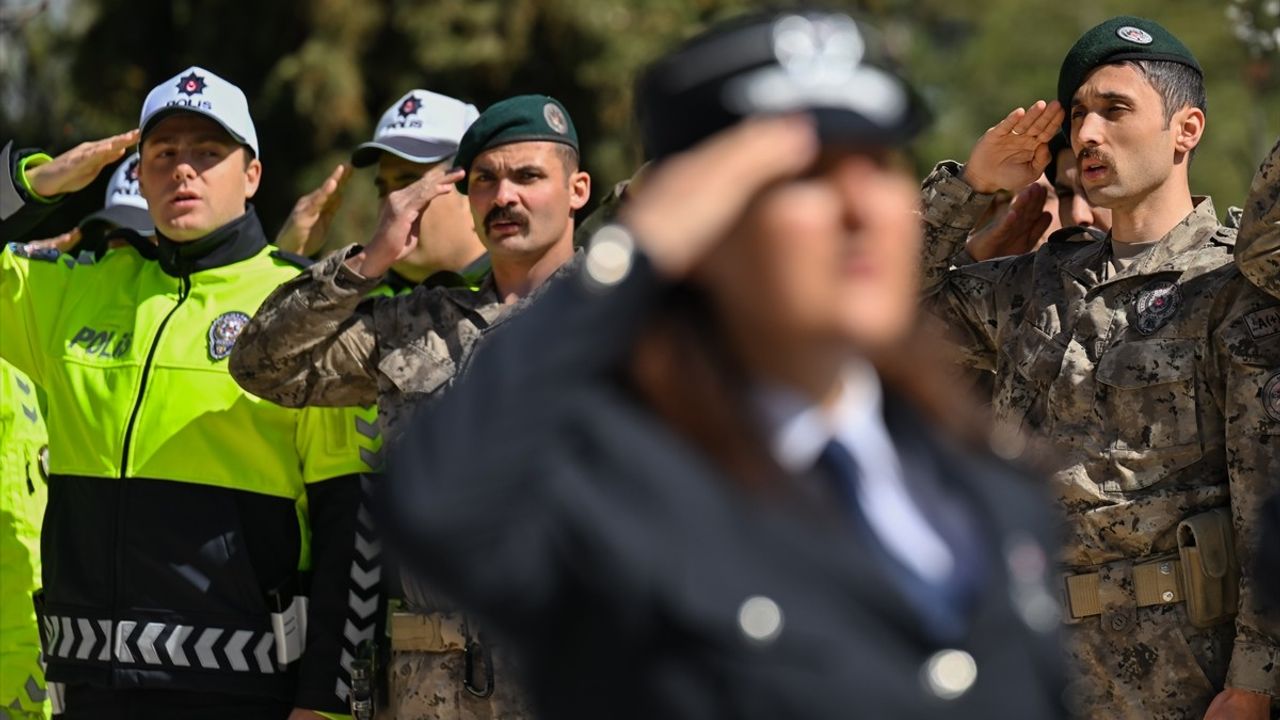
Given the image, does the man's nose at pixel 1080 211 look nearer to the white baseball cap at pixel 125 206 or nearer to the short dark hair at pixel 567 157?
the short dark hair at pixel 567 157

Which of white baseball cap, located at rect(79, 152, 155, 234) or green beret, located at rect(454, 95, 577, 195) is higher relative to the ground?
white baseball cap, located at rect(79, 152, 155, 234)

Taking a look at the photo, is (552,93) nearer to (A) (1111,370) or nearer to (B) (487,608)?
(A) (1111,370)

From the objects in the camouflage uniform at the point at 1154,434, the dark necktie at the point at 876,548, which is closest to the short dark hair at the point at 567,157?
the camouflage uniform at the point at 1154,434

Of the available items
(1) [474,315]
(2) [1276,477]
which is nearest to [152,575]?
(1) [474,315]

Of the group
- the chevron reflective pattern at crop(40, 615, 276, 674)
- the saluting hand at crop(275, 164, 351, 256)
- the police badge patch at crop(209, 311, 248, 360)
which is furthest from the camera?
the saluting hand at crop(275, 164, 351, 256)

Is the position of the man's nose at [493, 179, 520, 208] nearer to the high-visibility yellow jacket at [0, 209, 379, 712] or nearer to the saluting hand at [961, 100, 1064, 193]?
the high-visibility yellow jacket at [0, 209, 379, 712]

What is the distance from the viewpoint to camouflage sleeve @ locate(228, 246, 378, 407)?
4.96 metres

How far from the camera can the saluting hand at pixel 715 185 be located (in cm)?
199

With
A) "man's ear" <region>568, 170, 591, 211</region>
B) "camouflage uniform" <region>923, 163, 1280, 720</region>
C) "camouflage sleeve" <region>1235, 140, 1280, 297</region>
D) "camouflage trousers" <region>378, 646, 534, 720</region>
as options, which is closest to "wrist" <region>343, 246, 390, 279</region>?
"man's ear" <region>568, 170, 591, 211</region>

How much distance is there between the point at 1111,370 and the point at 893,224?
2626 mm

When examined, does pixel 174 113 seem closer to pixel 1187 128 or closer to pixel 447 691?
pixel 447 691

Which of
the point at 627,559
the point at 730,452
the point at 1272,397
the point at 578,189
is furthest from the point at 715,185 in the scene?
the point at 578,189

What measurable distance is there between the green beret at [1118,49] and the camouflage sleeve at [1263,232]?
1.75 feet

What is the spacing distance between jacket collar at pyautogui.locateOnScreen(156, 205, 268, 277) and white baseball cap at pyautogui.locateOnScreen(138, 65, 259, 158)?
29 cm
